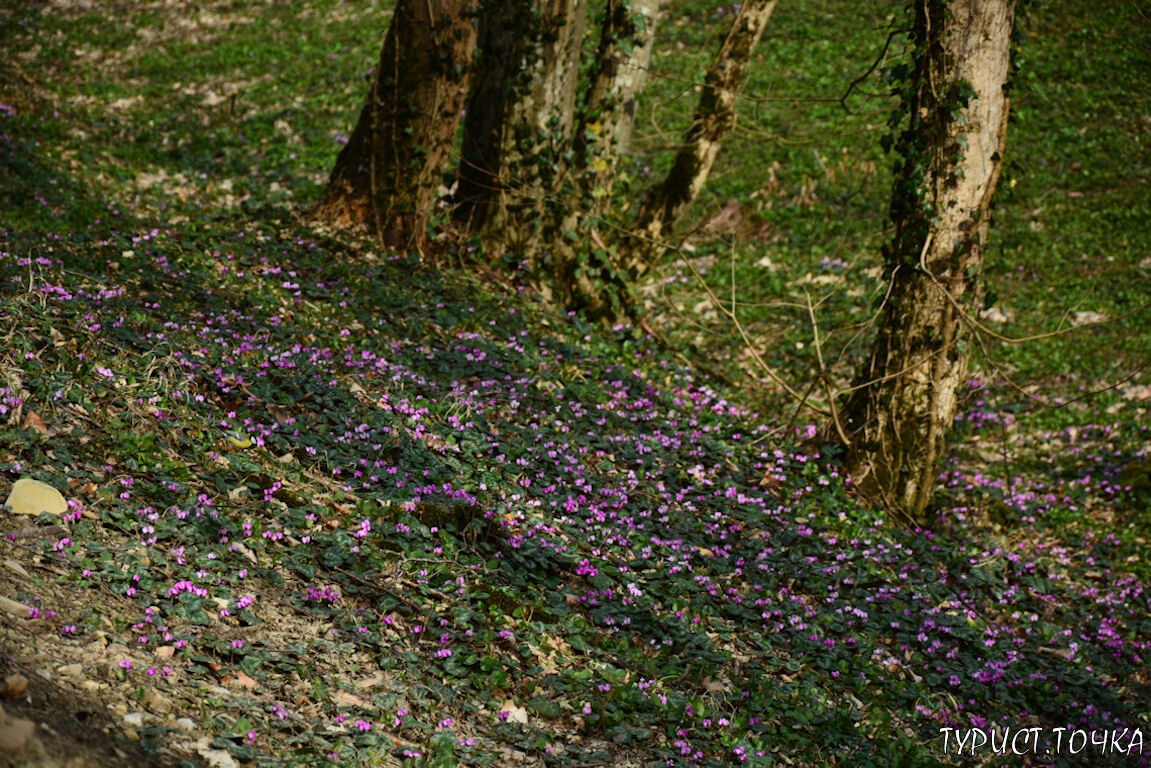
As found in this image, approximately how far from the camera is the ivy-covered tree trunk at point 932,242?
19.4 ft

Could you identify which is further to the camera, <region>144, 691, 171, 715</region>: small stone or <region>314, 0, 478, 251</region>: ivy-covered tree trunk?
<region>314, 0, 478, 251</region>: ivy-covered tree trunk

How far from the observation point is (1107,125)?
494 inches

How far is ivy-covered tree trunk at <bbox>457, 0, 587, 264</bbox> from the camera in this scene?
7793 mm

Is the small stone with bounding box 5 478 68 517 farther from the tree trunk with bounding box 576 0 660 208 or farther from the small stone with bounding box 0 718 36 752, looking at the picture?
the tree trunk with bounding box 576 0 660 208

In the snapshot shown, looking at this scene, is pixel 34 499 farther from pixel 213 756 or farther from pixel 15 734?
pixel 15 734

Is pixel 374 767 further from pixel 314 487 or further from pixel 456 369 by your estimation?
pixel 456 369

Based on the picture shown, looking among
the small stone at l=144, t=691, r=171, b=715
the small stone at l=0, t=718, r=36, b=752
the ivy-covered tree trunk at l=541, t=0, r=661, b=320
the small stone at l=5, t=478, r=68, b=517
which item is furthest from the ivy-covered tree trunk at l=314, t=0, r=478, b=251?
the small stone at l=0, t=718, r=36, b=752

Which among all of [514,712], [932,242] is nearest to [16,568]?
[514,712]

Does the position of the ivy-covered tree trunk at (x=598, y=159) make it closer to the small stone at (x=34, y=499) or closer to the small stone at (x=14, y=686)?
the small stone at (x=34, y=499)

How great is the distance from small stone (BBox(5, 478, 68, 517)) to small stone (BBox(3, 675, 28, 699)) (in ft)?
3.78

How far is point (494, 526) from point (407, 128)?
4491mm

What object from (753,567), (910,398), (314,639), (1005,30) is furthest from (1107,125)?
(314,639)

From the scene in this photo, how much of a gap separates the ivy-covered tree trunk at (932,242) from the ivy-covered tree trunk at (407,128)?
12.7 ft

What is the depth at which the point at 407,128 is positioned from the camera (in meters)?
7.64
